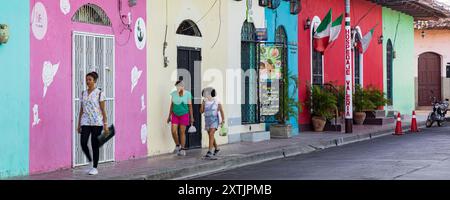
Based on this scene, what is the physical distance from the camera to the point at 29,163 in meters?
13.4

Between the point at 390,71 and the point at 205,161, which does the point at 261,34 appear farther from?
the point at 390,71

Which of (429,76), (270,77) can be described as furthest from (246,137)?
(429,76)

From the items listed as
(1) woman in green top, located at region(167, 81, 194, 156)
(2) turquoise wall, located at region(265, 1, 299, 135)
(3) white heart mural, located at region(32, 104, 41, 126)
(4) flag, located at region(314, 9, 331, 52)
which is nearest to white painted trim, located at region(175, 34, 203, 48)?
(1) woman in green top, located at region(167, 81, 194, 156)

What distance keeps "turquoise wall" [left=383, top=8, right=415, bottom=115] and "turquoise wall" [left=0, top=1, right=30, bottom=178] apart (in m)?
23.2

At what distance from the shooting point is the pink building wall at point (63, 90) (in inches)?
536

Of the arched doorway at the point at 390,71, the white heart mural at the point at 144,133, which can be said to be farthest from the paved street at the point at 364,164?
the arched doorway at the point at 390,71

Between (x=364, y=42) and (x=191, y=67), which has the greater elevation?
(x=364, y=42)

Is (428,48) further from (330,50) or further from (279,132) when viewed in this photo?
(279,132)

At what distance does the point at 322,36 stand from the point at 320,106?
2.41 m

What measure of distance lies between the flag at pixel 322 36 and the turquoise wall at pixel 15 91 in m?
14.1

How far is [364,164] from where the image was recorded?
15688 mm
